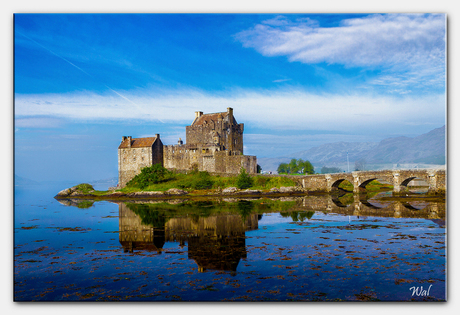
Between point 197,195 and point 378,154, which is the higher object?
point 378,154

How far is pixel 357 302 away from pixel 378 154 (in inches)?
1572

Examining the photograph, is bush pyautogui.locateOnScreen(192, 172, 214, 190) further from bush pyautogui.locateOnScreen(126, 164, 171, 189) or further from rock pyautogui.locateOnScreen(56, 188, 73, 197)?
rock pyautogui.locateOnScreen(56, 188, 73, 197)

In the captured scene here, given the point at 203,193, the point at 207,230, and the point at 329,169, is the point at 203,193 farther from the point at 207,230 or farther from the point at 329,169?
the point at 329,169

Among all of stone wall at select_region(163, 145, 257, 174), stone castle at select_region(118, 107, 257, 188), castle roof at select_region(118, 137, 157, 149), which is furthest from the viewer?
castle roof at select_region(118, 137, 157, 149)

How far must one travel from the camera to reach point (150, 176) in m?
45.1

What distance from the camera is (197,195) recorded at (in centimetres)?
4019

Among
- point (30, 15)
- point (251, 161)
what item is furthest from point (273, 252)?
point (251, 161)

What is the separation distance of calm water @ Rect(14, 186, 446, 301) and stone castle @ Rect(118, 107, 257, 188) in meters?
26.5

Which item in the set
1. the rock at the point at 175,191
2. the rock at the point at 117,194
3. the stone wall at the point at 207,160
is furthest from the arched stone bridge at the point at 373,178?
the rock at the point at 117,194

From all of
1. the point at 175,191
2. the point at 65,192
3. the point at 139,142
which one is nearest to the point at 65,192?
the point at 65,192

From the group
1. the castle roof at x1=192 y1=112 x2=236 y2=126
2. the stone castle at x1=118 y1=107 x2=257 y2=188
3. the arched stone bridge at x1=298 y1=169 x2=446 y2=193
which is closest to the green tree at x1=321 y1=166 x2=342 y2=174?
the arched stone bridge at x1=298 y1=169 x2=446 y2=193

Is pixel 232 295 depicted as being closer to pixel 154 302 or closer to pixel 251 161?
pixel 154 302

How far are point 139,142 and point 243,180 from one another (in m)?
17.5

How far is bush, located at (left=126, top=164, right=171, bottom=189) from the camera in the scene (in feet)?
147
